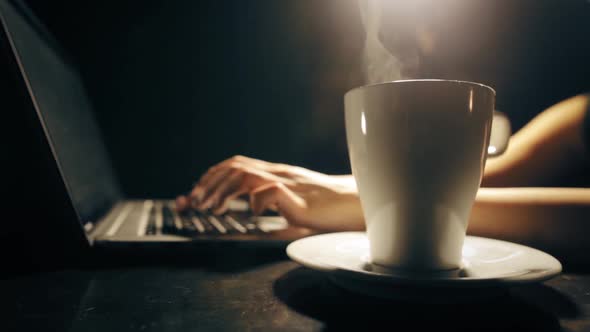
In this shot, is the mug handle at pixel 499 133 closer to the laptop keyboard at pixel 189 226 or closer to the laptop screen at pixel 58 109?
the laptop keyboard at pixel 189 226

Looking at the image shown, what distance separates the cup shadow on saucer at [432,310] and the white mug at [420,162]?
0.06 meters

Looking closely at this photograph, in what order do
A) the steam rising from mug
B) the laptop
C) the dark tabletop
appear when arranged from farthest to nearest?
1. the steam rising from mug
2. the laptop
3. the dark tabletop

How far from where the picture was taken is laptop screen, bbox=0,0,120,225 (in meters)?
0.48

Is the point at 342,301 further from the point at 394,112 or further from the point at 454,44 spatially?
the point at 454,44

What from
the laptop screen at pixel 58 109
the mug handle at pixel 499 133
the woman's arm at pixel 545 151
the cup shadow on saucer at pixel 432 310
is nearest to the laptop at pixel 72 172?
the laptop screen at pixel 58 109

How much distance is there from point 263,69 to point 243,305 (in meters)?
0.98

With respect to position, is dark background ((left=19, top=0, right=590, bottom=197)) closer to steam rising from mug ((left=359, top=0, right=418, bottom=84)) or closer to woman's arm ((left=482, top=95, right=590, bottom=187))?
woman's arm ((left=482, top=95, right=590, bottom=187))

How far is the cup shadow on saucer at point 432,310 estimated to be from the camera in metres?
0.26

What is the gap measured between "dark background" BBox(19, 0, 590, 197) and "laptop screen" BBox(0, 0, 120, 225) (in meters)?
0.29

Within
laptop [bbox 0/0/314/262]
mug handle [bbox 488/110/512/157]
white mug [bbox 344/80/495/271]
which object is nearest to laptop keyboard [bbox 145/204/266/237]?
laptop [bbox 0/0/314/262]

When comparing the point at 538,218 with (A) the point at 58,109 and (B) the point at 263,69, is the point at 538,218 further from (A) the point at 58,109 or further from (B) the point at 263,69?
(B) the point at 263,69

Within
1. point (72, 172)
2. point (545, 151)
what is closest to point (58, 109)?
point (72, 172)

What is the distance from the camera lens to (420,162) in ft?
1.05

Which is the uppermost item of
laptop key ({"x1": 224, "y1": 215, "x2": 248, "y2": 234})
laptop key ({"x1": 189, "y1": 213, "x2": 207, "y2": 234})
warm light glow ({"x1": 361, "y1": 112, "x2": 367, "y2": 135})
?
warm light glow ({"x1": 361, "y1": 112, "x2": 367, "y2": 135})
